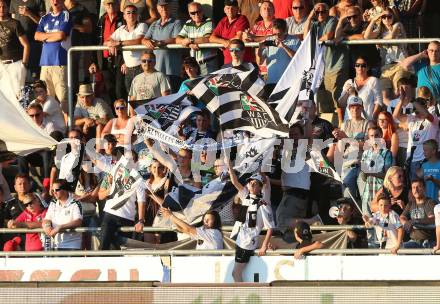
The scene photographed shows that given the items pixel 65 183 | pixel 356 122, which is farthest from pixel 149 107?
pixel 356 122

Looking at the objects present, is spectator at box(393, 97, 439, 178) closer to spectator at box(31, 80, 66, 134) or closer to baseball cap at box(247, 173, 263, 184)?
baseball cap at box(247, 173, 263, 184)

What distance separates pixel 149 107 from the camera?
63.3ft

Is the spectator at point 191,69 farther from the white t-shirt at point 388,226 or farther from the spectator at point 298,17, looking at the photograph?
the white t-shirt at point 388,226

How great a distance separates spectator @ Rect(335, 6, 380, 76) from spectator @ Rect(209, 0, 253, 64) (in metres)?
1.38

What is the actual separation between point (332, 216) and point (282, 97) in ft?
5.56

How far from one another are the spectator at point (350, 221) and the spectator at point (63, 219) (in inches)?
A: 130

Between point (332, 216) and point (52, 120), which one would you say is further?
point (52, 120)

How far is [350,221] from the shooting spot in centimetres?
1844

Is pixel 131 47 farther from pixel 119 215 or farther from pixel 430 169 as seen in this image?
pixel 430 169

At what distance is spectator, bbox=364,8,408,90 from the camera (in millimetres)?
19922

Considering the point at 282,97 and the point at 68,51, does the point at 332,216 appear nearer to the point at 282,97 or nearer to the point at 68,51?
the point at 282,97

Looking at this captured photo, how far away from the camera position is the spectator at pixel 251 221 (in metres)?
17.8

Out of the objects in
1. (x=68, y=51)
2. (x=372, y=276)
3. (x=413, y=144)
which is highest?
(x=68, y=51)

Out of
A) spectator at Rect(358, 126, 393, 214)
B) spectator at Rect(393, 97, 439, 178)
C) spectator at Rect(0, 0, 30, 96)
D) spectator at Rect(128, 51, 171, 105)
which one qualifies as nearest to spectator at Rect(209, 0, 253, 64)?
spectator at Rect(128, 51, 171, 105)
